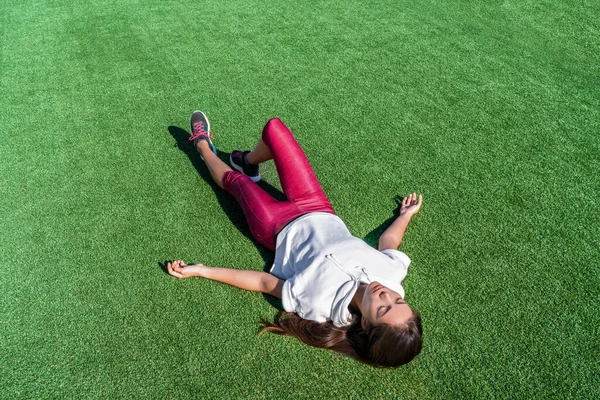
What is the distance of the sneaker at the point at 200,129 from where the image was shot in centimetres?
371

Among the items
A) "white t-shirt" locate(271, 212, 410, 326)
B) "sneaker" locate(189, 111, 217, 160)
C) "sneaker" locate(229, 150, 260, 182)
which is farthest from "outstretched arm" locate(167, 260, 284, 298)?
"sneaker" locate(189, 111, 217, 160)

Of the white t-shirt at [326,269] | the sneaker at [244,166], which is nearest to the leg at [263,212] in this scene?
the white t-shirt at [326,269]

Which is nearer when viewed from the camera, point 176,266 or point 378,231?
point 176,266

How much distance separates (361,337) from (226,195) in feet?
5.24

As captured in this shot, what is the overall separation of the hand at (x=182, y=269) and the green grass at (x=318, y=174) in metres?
0.07

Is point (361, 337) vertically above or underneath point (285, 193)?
underneath

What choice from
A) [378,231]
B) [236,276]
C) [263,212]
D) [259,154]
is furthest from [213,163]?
[378,231]

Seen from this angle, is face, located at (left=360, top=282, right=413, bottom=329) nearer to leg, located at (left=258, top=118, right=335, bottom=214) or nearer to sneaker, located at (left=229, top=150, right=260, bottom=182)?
leg, located at (left=258, top=118, right=335, bottom=214)

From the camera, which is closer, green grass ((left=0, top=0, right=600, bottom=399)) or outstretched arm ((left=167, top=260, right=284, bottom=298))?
green grass ((left=0, top=0, right=600, bottom=399))

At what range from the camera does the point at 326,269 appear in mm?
2521

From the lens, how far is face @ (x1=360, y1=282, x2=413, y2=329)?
230 cm

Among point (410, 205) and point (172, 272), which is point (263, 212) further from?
point (410, 205)

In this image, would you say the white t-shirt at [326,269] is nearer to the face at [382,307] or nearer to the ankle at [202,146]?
the face at [382,307]

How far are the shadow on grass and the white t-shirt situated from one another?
8.1 inches
